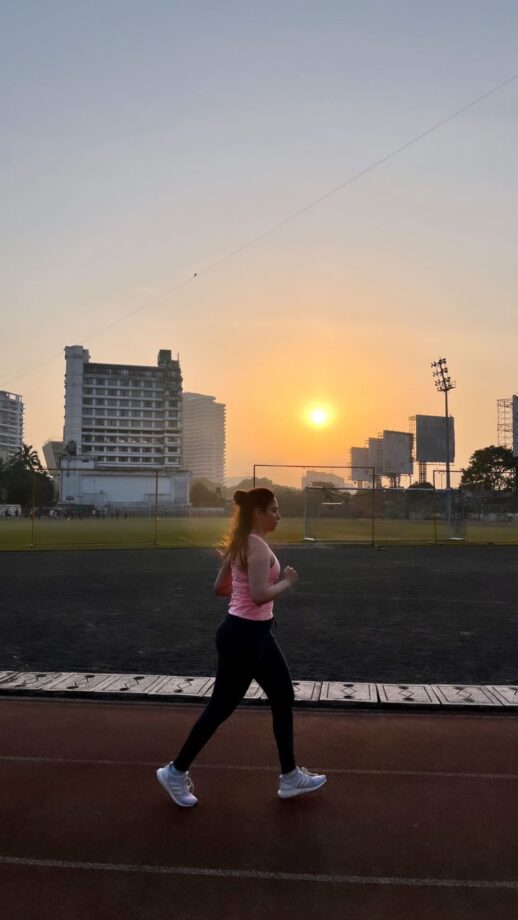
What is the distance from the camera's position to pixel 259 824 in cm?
390

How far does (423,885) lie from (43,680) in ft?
14.9

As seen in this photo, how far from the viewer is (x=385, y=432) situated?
102 metres

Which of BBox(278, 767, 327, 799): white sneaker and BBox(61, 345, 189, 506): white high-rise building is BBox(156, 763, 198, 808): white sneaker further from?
BBox(61, 345, 189, 506): white high-rise building

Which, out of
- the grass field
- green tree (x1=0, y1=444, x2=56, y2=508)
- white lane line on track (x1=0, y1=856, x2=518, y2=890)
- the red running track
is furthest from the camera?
green tree (x1=0, y1=444, x2=56, y2=508)

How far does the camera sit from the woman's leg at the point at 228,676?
156 inches

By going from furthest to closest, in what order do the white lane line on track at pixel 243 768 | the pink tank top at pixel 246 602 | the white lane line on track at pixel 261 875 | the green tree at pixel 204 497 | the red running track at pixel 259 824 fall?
the green tree at pixel 204 497
the white lane line on track at pixel 243 768
the pink tank top at pixel 246 602
the white lane line on track at pixel 261 875
the red running track at pixel 259 824

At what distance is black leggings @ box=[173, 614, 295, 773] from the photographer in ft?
13.0

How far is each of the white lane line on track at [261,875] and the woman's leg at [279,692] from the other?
2.72 feet

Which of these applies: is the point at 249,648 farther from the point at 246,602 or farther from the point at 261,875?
the point at 261,875

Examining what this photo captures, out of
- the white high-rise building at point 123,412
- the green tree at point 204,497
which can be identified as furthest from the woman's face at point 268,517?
the white high-rise building at point 123,412

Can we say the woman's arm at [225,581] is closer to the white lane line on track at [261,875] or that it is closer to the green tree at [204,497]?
the white lane line on track at [261,875]

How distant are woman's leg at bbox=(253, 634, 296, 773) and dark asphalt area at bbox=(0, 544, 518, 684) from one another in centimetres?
292

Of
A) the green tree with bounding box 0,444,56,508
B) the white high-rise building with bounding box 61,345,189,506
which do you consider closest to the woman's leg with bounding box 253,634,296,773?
the green tree with bounding box 0,444,56,508

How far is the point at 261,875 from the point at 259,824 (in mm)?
528
